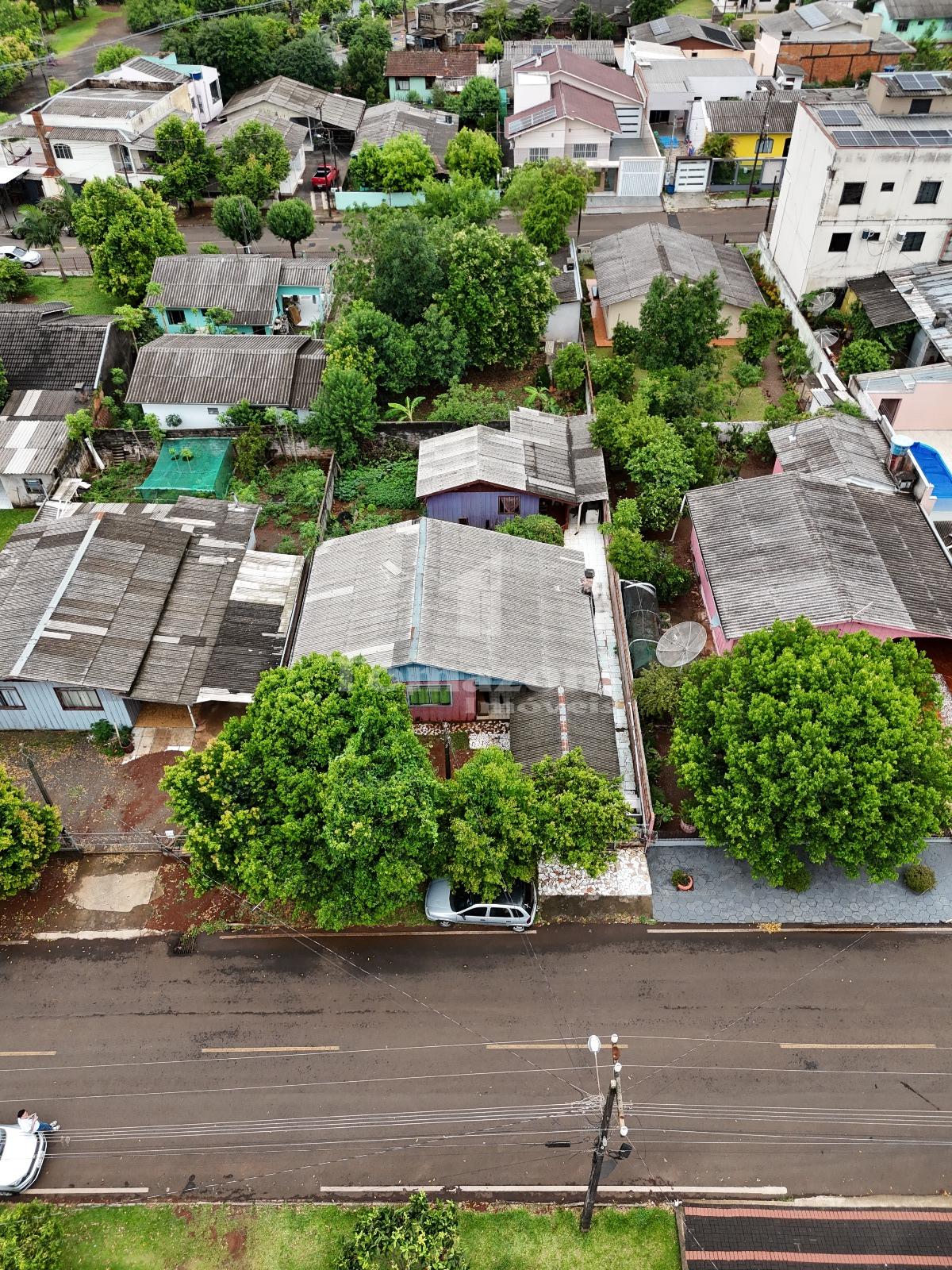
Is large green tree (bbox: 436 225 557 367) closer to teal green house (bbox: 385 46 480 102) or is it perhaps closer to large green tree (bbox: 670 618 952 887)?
large green tree (bbox: 670 618 952 887)

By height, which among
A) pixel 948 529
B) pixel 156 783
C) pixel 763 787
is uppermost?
pixel 763 787

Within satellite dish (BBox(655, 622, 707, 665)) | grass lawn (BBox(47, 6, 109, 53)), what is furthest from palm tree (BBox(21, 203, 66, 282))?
grass lawn (BBox(47, 6, 109, 53))

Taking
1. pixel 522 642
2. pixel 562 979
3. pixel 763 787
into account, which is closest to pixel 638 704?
pixel 522 642

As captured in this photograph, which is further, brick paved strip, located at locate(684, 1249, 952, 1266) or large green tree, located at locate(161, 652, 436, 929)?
large green tree, located at locate(161, 652, 436, 929)

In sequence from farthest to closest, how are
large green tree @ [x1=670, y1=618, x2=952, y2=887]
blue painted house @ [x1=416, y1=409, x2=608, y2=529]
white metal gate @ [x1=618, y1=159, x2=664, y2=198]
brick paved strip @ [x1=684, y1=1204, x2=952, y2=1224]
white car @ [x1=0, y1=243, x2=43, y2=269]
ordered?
1. white metal gate @ [x1=618, y1=159, x2=664, y2=198]
2. white car @ [x1=0, y1=243, x2=43, y2=269]
3. blue painted house @ [x1=416, y1=409, x2=608, y2=529]
4. large green tree @ [x1=670, y1=618, x2=952, y2=887]
5. brick paved strip @ [x1=684, y1=1204, x2=952, y2=1224]

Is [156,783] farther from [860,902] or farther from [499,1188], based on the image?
[860,902]

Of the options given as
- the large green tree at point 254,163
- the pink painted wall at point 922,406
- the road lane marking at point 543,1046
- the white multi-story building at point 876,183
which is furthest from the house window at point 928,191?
the road lane marking at point 543,1046

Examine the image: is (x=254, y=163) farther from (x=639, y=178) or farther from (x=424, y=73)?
(x=639, y=178)
